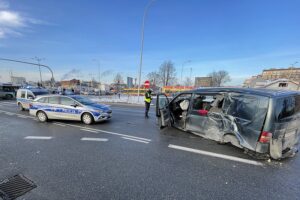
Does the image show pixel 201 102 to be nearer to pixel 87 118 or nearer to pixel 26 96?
pixel 87 118

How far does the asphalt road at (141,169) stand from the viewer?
2574 mm

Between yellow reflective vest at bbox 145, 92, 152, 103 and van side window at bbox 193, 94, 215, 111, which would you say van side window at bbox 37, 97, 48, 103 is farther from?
van side window at bbox 193, 94, 215, 111

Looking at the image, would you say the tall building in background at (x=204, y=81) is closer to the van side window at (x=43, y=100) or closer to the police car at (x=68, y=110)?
the police car at (x=68, y=110)

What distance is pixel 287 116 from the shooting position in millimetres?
3656

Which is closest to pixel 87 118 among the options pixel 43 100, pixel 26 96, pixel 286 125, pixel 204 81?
pixel 43 100

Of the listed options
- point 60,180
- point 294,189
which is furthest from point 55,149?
point 294,189

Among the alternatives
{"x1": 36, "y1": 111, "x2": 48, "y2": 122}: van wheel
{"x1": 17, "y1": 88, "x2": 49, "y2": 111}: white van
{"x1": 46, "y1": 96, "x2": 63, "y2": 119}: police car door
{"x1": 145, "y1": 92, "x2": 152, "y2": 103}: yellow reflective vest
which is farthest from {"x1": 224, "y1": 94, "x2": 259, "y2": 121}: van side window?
{"x1": 17, "y1": 88, "x2": 49, "y2": 111}: white van

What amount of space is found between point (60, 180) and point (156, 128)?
170 inches

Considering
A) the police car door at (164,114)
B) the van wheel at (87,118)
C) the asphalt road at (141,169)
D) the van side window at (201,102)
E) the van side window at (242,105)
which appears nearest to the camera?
the asphalt road at (141,169)

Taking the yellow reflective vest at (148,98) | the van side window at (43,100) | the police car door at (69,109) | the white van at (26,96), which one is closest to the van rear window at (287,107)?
the yellow reflective vest at (148,98)

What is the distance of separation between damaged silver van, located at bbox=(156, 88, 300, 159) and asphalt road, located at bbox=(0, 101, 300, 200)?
0.39 meters

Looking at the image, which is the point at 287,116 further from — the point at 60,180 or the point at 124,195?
the point at 60,180

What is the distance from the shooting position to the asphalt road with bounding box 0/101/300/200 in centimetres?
257

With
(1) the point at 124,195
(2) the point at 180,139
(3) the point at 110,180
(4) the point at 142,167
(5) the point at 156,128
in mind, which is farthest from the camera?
(5) the point at 156,128
